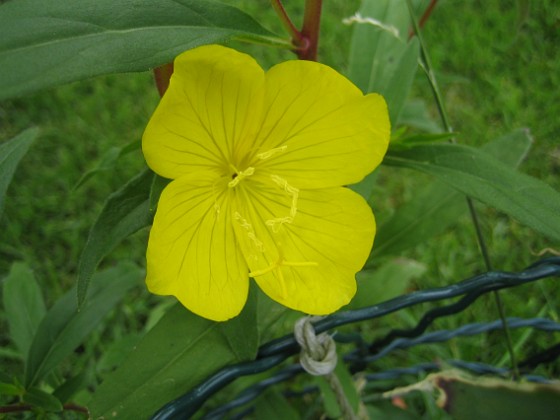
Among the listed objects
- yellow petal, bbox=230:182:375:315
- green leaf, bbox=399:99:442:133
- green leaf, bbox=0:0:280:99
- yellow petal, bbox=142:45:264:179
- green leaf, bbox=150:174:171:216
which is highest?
green leaf, bbox=0:0:280:99

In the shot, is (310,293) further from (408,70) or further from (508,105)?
(508,105)

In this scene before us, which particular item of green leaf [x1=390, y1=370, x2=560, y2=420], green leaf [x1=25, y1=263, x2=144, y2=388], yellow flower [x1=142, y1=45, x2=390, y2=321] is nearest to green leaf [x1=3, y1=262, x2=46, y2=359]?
green leaf [x1=25, y1=263, x2=144, y2=388]

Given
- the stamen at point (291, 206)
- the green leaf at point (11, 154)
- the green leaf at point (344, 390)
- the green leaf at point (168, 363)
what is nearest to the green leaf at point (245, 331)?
the green leaf at point (168, 363)

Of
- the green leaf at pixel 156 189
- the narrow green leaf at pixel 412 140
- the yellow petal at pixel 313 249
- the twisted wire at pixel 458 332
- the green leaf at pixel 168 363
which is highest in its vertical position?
the green leaf at pixel 156 189

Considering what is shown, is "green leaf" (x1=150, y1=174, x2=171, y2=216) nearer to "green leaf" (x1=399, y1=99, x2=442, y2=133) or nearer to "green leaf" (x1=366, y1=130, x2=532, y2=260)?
"green leaf" (x1=366, y1=130, x2=532, y2=260)

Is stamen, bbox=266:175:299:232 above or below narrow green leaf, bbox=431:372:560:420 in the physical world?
above

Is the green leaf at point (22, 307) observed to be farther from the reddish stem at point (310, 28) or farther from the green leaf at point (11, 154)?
the reddish stem at point (310, 28)
